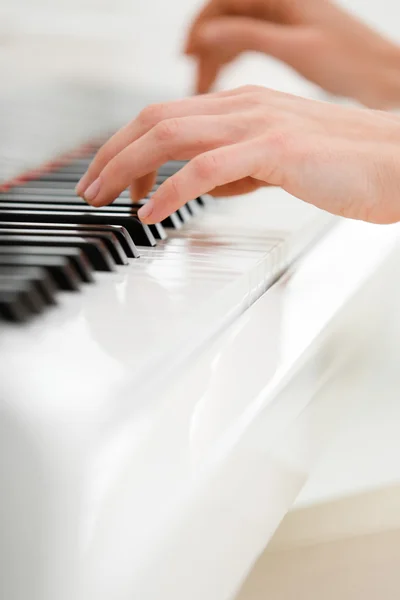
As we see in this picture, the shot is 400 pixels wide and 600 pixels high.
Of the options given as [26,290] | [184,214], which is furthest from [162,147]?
[26,290]

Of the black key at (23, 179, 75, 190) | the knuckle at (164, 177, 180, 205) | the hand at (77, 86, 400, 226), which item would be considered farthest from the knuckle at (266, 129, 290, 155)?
the black key at (23, 179, 75, 190)

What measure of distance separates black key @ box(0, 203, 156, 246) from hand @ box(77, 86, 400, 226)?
0.09 feet

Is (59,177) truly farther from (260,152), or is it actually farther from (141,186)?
(260,152)

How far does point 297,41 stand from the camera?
1019 millimetres

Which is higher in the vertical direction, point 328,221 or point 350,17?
point 350,17

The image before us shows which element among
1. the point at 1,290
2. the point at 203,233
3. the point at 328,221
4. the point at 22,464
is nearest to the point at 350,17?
the point at 328,221

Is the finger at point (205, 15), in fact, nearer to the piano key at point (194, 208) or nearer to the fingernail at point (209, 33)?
the fingernail at point (209, 33)

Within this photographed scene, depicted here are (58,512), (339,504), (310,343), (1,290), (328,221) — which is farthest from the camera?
(339,504)

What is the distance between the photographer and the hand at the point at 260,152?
56 cm

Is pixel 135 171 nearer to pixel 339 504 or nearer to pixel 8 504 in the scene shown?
pixel 8 504

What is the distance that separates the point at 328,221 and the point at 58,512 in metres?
0.60

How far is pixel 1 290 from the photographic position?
0.37 metres

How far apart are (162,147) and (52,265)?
0.19m

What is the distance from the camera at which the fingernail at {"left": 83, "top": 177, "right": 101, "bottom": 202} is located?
620 millimetres
